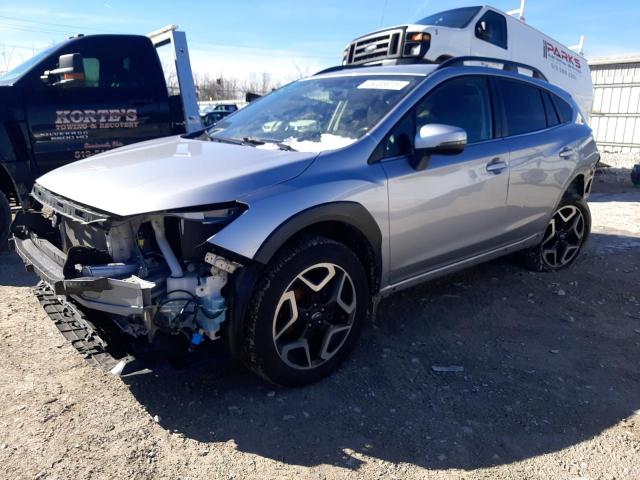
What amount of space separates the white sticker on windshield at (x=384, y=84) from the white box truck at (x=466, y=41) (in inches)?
124

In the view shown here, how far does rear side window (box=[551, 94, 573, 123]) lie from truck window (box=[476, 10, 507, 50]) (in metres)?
3.95

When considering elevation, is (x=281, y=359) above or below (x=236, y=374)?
above

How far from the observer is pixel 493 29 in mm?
8578

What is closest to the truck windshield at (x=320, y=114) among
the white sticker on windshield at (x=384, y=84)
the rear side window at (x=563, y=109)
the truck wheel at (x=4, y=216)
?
the white sticker on windshield at (x=384, y=84)

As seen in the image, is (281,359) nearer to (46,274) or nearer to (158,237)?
(158,237)

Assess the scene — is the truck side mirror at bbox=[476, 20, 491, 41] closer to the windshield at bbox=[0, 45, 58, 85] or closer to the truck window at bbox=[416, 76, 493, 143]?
the truck window at bbox=[416, 76, 493, 143]

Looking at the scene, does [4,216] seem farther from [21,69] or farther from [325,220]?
[325,220]

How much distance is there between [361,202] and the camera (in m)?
2.99

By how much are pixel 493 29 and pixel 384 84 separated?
6066mm

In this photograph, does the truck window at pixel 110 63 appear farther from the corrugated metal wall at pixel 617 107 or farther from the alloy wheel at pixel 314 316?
the corrugated metal wall at pixel 617 107

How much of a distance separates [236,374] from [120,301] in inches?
38.7

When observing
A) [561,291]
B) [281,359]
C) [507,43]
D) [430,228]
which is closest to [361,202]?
[430,228]

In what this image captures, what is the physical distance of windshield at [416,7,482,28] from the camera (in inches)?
321

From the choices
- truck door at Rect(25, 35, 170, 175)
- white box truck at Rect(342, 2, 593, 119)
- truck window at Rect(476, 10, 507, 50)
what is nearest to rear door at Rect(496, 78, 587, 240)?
white box truck at Rect(342, 2, 593, 119)
